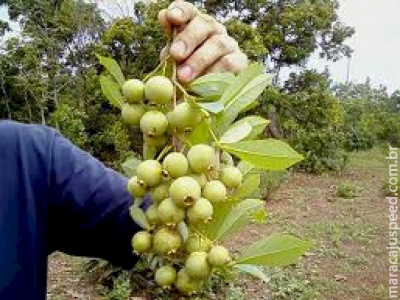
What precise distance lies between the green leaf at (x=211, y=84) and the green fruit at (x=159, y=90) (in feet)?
0.18

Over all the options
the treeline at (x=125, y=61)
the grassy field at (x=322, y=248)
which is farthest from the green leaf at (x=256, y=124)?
the treeline at (x=125, y=61)

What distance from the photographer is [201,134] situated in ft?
2.14

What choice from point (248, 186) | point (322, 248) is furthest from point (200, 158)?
point (322, 248)

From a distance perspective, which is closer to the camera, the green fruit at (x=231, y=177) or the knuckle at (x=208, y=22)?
the green fruit at (x=231, y=177)

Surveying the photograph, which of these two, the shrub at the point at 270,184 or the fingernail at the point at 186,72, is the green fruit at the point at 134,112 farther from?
the shrub at the point at 270,184

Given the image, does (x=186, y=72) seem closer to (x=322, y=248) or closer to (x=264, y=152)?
(x=264, y=152)

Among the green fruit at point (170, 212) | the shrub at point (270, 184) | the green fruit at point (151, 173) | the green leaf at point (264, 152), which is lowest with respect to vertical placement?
the shrub at point (270, 184)

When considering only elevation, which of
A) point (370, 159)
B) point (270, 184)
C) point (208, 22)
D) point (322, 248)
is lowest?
point (370, 159)

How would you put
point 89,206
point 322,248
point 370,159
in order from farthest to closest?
point 370,159
point 322,248
point 89,206

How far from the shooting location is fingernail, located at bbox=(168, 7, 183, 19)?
0.73 m

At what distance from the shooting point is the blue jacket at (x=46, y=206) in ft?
3.66

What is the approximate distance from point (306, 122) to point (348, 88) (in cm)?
1030

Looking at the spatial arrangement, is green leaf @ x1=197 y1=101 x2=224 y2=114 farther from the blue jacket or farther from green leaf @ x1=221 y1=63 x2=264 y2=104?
the blue jacket

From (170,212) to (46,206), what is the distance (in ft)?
2.04
